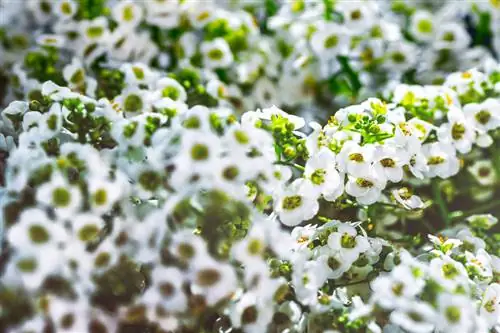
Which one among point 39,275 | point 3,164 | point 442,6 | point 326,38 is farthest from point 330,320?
point 442,6

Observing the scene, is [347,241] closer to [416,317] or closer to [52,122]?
[416,317]

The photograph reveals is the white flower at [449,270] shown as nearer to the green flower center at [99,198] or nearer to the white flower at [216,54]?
the green flower center at [99,198]

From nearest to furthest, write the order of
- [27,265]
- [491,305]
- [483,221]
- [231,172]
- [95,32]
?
[27,265]
[231,172]
[491,305]
[483,221]
[95,32]

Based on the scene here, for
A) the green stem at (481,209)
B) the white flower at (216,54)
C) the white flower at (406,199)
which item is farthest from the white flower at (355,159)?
the white flower at (216,54)

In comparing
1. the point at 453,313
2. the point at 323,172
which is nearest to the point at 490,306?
the point at 453,313

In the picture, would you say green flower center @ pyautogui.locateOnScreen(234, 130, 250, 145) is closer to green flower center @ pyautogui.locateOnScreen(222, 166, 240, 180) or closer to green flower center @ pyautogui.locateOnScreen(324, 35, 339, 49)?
green flower center @ pyautogui.locateOnScreen(222, 166, 240, 180)

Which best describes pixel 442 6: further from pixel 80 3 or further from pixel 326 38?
pixel 80 3

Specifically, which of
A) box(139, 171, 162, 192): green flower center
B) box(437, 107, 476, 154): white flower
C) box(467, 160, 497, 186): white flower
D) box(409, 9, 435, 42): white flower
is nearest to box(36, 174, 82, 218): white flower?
box(139, 171, 162, 192): green flower center

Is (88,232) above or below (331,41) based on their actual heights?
above
